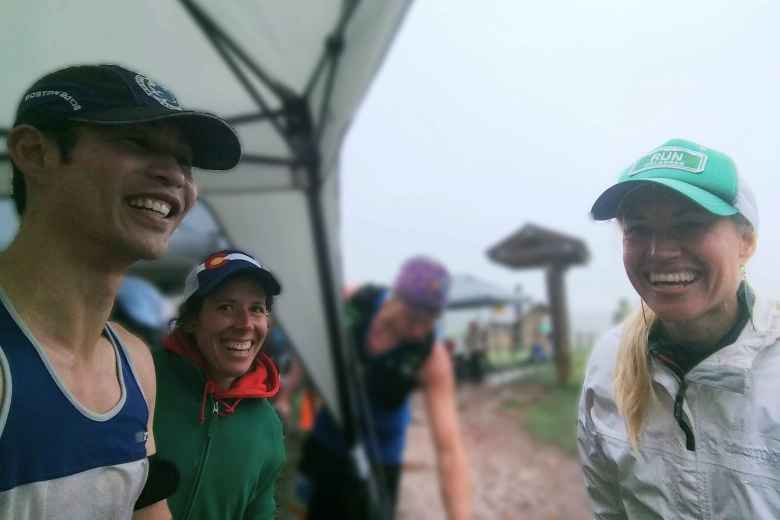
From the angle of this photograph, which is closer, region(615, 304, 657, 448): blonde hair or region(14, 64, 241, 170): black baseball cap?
region(14, 64, 241, 170): black baseball cap

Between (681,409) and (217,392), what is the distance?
2.08 feet

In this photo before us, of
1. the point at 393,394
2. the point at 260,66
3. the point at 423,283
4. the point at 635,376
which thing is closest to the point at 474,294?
the point at 393,394

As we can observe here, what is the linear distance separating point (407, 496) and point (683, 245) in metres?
3.96

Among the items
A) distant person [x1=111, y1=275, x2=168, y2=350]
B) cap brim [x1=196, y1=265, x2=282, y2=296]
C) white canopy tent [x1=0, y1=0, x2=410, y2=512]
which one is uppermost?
white canopy tent [x1=0, y1=0, x2=410, y2=512]

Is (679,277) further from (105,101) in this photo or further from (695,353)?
(105,101)

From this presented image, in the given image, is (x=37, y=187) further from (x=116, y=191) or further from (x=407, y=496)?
(x=407, y=496)

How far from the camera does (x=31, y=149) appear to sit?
0.55 meters

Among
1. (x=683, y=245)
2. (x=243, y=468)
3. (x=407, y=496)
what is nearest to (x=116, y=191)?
(x=243, y=468)

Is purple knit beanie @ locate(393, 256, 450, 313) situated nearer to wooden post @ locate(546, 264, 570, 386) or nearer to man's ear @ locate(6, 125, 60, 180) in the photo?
wooden post @ locate(546, 264, 570, 386)

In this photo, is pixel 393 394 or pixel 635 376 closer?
pixel 635 376

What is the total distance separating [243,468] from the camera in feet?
2.11

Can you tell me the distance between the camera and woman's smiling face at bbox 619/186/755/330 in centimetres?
61

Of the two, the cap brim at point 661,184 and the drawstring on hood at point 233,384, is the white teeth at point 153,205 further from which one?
the cap brim at point 661,184

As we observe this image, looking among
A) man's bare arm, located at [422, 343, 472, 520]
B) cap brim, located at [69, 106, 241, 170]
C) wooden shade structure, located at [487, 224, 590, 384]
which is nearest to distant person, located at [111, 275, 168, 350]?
man's bare arm, located at [422, 343, 472, 520]
